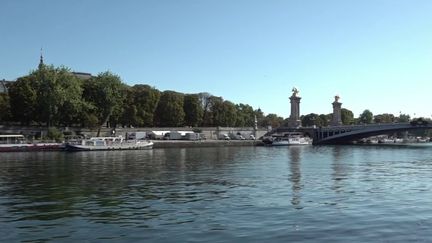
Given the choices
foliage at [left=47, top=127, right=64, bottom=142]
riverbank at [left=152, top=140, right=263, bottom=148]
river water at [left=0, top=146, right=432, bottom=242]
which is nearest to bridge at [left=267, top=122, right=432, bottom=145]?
riverbank at [left=152, top=140, right=263, bottom=148]

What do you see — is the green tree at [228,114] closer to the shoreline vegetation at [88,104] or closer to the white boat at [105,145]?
the shoreline vegetation at [88,104]

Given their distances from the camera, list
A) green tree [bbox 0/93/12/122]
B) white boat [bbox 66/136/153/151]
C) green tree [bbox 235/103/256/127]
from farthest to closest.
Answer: green tree [bbox 235/103/256/127] < green tree [bbox 0/93/12/122] < white boat [bbox 66/136/153/151]

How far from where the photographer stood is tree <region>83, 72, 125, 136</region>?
363ft

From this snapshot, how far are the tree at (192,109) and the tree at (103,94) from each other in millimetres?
27230

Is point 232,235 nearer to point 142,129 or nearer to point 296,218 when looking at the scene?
point 296,218

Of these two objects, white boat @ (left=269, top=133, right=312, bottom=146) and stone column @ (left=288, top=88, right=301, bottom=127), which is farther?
stone column @ (left=288, top=88, right=301, bottom=127)

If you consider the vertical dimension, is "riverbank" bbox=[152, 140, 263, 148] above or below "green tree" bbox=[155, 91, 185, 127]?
below

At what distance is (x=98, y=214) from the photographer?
2048 centimetres

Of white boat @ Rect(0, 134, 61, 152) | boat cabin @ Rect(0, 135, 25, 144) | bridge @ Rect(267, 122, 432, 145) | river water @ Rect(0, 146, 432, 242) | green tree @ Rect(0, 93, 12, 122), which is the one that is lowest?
river water @ Rect(0, 146, 432, 242)

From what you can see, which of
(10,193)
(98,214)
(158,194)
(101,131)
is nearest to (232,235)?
(98,214)

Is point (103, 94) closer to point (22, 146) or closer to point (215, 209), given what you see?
point (22, 146)

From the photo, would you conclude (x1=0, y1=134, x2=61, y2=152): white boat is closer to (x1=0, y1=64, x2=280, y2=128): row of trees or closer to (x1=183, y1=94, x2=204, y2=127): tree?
(x1=0, y1=64, x2=280, y2=128): row of trees

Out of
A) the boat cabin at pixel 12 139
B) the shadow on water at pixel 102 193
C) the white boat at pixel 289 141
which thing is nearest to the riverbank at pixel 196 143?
the white boat at pixel 289 141

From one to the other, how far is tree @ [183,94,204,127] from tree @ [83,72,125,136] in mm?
27230
